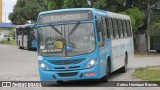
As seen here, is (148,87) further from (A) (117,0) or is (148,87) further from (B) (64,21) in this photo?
(A) (117,0)

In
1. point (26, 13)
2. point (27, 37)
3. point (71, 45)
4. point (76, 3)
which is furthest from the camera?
point (26, 13)

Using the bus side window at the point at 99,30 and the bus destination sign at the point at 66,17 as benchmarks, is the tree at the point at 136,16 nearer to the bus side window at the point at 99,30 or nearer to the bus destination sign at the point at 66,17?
the bus side window at the point at 99,30

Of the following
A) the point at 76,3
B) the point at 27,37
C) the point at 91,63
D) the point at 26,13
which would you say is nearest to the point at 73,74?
the point at 91,63

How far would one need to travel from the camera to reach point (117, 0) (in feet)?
128

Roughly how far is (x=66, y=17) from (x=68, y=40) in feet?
2.84

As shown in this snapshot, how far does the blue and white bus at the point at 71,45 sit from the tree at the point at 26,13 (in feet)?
206

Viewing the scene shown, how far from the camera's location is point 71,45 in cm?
1502

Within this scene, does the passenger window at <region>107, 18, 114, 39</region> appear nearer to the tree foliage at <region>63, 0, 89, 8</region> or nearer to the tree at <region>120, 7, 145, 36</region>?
the tree foliage at <region>63, 0, 89, 8</region>

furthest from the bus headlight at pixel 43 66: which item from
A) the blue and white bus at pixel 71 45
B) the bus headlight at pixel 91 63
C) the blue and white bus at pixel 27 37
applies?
the blue and white bus at pixel 27 37

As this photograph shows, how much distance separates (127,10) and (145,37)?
172 inches

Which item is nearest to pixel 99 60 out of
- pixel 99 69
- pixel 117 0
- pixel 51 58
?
pixel 99 69

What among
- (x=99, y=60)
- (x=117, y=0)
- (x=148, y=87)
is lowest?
(x=148, y=87)

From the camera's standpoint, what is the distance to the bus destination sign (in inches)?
603

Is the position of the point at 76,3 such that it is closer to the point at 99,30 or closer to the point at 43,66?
the point at 99,30
